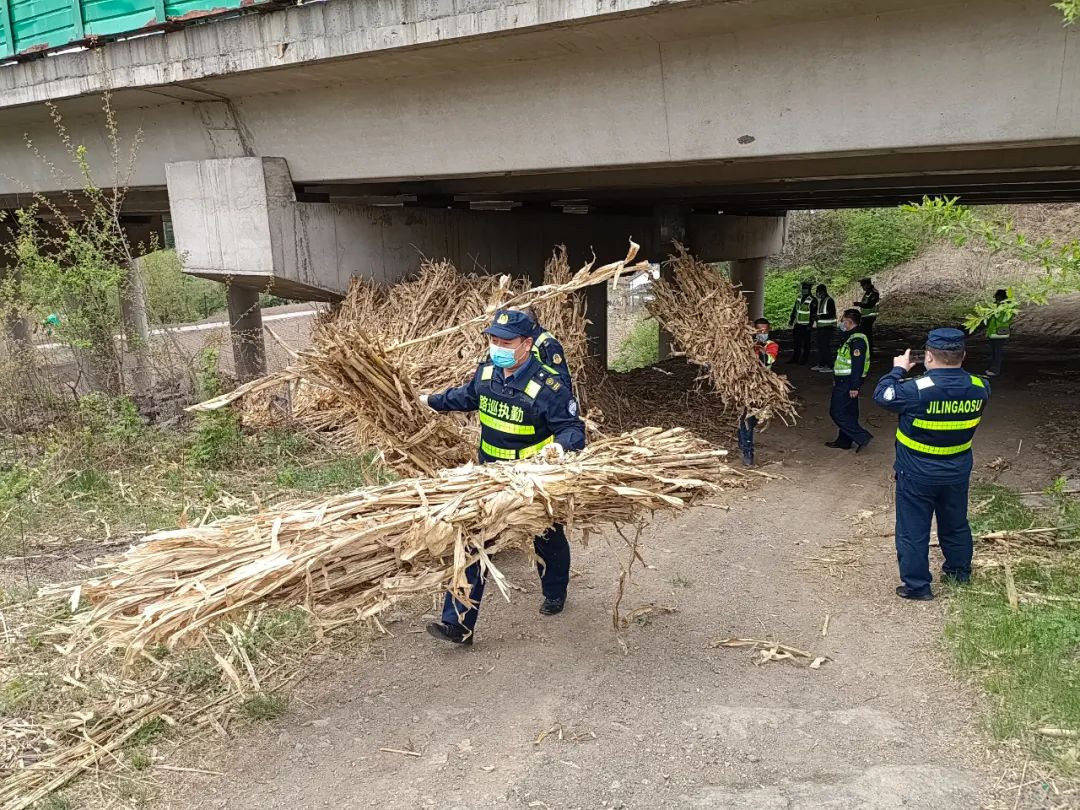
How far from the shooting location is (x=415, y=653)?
4.49 m

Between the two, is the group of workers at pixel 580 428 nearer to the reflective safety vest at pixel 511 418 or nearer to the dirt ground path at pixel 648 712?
the reflective safety vest at pixel 511 418

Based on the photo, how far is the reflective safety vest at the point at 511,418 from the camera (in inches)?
173

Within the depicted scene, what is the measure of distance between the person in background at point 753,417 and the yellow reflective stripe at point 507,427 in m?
4.65

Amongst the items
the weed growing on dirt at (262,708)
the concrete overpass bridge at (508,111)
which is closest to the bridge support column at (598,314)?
the concrete overpass bridge at (508,111)

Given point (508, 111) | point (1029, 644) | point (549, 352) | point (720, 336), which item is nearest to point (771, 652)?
point (1029, 644)

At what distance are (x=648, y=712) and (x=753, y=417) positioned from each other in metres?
5.32

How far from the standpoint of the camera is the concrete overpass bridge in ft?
18.0

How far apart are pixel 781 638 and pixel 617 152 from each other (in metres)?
4.31

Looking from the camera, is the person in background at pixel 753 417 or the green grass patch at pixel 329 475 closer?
the green grass patch at pixel 329 475

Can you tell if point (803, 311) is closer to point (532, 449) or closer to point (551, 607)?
point (551, 607)

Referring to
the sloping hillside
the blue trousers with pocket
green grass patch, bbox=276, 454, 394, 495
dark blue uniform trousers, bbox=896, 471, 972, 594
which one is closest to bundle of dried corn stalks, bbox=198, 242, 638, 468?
green grass patch, bbox=276, 454, 394, 495

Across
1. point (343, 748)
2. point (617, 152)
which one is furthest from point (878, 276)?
point (343, 748)

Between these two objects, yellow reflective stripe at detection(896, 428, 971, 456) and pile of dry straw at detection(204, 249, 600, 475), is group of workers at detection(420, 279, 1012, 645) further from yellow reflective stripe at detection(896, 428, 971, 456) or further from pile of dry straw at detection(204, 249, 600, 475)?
pile of dry straw at detection(204, 249, 600, 475)

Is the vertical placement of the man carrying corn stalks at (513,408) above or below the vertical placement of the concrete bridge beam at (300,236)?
below
